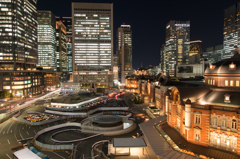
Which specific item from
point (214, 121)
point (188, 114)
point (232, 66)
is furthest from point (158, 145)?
point (232, 66)

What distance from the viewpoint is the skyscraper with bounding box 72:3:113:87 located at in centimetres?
15275

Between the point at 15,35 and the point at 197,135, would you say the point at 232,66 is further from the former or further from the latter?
the point at 15,35

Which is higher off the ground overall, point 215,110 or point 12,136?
point 215,110

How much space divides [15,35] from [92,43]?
65.1m

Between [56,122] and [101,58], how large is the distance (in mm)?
107935

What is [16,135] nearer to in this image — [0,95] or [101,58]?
[0,95]

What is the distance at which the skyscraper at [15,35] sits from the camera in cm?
10381

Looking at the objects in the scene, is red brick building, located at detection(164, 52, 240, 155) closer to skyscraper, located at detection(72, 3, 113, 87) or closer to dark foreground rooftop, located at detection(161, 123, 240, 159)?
dark foreground rooftop, located at detection(161, 123, 240, 159)

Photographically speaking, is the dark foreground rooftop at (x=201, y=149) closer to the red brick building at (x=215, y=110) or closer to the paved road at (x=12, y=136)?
the red brick building at (x=215, y=110)

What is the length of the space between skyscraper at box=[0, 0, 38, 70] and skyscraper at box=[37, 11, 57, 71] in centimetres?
6918

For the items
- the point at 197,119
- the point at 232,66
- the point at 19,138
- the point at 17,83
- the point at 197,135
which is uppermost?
the point at 232,66

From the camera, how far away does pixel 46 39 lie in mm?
188000

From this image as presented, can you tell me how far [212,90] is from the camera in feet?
111

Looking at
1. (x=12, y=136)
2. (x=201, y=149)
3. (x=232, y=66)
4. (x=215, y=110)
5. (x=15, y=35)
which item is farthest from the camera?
(x=15, y=35)
